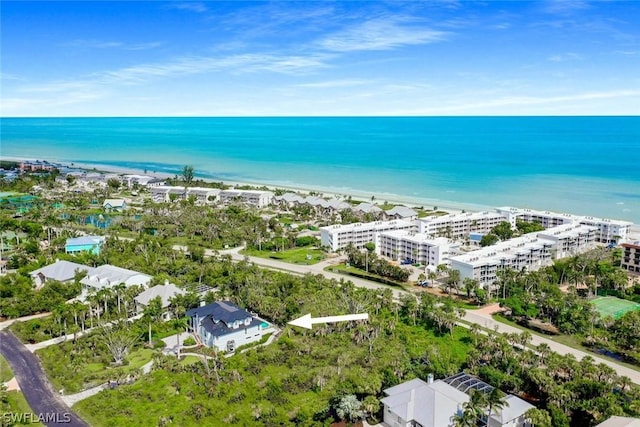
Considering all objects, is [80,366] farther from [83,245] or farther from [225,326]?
[83,245]

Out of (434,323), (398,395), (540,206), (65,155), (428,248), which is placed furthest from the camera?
(65,155)

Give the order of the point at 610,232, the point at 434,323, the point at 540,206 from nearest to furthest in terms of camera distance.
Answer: the point at 434,323, the point at 610,232, the point at 540,206

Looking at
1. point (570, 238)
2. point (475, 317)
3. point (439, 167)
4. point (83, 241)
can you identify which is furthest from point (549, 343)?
point (439, 167)

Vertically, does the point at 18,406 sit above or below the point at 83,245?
below

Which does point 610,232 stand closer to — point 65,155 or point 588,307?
point 588,307

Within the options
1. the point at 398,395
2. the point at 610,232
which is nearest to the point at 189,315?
the point at 398,395

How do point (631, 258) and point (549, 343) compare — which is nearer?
point (549, 343)
